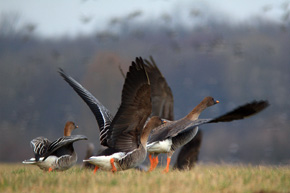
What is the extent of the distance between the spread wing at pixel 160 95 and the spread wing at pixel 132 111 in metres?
4.34

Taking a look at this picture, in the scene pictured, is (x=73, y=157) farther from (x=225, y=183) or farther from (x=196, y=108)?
(x=225, y=183)

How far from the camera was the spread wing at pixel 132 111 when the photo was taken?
7.48m

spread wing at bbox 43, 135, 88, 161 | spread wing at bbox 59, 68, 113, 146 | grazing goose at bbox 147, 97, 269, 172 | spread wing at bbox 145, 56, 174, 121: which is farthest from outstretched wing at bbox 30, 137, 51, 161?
spread wing at bbox 145, 56, 174, 121

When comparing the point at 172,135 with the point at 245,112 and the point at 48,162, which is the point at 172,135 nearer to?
the point at 245,112

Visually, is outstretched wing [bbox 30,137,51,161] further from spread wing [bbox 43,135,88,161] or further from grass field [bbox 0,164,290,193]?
grass field [bbox 0,164,290,193]

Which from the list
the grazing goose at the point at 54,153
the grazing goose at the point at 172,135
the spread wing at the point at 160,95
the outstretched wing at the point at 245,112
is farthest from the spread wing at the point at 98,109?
the spread wing at the point at 160,95

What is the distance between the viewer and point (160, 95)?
13.0 m

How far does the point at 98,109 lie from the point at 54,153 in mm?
1269

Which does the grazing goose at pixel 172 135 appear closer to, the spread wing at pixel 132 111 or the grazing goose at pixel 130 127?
the grazing goose at pixel 130 127

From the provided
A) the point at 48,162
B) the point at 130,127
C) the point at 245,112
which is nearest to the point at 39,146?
the point at 48,162

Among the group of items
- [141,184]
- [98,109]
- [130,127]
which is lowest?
[141,184]

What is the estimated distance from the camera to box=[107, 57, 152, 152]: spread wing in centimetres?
748

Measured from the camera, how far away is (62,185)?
6230 millimetres

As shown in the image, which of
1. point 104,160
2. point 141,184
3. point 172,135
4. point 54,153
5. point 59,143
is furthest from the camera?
point 172,135
